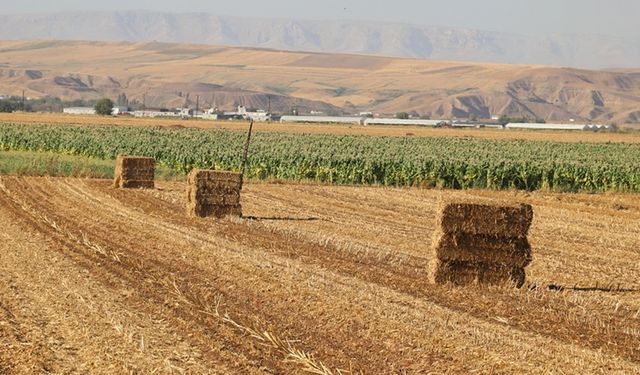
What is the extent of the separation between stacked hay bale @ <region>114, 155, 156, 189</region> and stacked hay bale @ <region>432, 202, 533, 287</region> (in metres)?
18.1

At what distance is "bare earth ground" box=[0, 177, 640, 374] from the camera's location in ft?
40.4

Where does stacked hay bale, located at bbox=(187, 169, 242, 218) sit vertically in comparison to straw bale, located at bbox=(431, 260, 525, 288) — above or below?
below

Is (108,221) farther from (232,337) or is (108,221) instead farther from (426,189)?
(426,189)

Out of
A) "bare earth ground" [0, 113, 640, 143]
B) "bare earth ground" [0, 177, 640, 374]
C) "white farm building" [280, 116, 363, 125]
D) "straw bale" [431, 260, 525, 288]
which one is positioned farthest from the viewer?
"white farm building" [280, 116, 363, 125]

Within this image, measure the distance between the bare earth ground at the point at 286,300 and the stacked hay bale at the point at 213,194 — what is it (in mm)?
620

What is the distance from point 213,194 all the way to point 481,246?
10.3 metres

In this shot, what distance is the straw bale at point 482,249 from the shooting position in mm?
17531

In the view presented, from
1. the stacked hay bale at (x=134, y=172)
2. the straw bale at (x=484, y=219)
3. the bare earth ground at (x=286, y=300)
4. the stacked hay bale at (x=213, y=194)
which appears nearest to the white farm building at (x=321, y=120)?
the stacked hay bale at (x=134, y=172)

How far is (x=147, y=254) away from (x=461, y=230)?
5484 mm

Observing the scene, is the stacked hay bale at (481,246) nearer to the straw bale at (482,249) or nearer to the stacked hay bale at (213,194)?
the straw bale at (482,249)

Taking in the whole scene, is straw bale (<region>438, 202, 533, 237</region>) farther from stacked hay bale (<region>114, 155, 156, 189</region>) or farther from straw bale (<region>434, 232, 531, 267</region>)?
stacked hay bale (<region>114, 155, 156, 189</region>)

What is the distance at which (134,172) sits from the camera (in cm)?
3434

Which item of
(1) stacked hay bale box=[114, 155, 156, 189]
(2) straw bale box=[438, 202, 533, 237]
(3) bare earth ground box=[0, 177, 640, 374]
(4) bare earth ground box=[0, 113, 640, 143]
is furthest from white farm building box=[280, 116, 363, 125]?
(2) straw bale box=[438, 202, 533, 237]

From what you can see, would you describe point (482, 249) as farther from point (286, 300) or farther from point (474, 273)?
point (286, 300)
